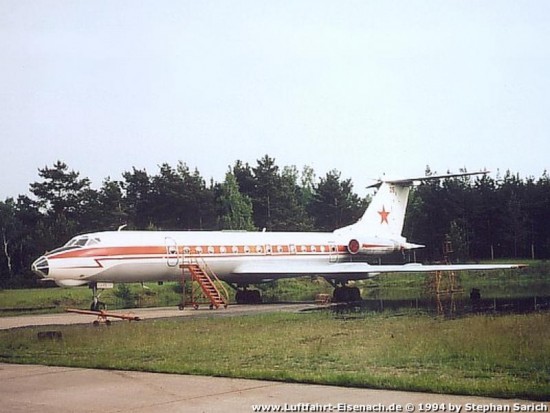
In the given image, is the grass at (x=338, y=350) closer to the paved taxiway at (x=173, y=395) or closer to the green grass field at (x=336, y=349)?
the green grass field at (x=336, y=349)

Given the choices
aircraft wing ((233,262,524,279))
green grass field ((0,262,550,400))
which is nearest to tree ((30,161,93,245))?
aircraft wing ((233,262,524,279))

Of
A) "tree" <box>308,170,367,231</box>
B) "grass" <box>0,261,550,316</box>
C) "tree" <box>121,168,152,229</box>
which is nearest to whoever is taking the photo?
"grass" <box>0,261,550,316</box>

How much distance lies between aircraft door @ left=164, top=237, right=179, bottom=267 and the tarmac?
16684mm

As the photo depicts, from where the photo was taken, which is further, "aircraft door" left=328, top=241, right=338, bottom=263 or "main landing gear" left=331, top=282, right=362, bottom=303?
"aircraft door" left=328, top=241, right=338, bottom=263

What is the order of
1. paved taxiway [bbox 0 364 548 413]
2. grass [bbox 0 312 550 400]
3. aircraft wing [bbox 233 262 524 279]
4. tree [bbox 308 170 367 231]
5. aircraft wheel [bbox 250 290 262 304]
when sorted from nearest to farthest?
paved taxiway [bbox 0 364 548 413] → grass [bbox 0 312 550 400] → aircraft wing [bbox 233 262 524 279] → aircraft wheel [bbox 250 290 262 304] → tree [bbox 308 170 367 231]

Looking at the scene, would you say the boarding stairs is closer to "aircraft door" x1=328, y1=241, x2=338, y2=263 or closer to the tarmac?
"aircraft door" x1=328, y1=241, x2=338, y2=263

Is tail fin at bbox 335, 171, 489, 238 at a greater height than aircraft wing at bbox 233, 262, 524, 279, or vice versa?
tail fin at bbox 335, 171, 489, 238

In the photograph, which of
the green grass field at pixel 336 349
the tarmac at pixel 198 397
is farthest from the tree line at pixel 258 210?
the tarmac at pixel 198 397

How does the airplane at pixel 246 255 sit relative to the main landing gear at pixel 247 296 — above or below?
above

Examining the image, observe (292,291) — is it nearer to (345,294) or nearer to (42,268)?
(345,294)

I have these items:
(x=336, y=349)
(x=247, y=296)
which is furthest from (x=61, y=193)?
(x=336, y=349)

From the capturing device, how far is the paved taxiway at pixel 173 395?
820 centimetres

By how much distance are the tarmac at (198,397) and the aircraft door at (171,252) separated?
1668 cm

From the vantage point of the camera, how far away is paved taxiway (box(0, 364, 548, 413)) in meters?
8.20
